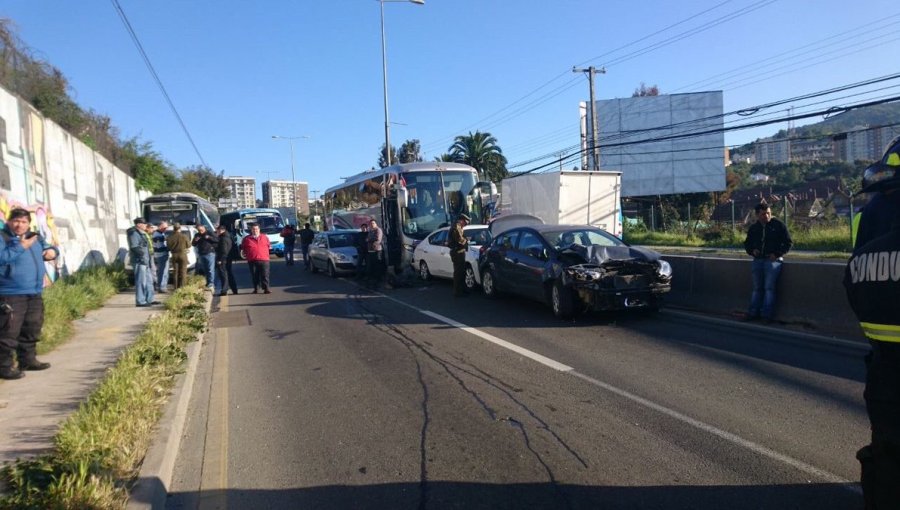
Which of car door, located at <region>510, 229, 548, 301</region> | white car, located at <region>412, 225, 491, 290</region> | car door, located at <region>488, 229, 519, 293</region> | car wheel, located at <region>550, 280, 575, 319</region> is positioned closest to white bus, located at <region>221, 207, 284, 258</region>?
white car, located at <region>412, 225, 491, 290</region>

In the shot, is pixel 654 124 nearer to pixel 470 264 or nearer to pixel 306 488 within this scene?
pixel 470 264

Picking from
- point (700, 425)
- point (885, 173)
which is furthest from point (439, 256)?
point (885, 173)

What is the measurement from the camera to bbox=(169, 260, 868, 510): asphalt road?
4059 millimetres

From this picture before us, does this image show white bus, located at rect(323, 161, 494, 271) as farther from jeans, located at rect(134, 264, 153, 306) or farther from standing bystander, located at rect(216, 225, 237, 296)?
jeans, located at rect(134, 264, 153, 306)

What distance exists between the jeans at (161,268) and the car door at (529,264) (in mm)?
8807

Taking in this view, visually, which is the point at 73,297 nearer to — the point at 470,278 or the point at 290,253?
the point at 470,278

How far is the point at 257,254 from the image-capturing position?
1536 centimetres

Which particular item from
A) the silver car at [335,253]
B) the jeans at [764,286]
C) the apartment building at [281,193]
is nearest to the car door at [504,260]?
the jeans at [764,286]

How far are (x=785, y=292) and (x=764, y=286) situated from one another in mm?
297

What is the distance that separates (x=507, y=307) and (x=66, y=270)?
395 inches

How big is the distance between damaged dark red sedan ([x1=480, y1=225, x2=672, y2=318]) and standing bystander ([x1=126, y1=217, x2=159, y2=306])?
7600 mm

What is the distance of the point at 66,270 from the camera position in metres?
14.0

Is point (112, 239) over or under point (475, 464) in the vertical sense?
over

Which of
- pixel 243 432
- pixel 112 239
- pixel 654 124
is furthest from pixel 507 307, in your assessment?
pixel 654 124
